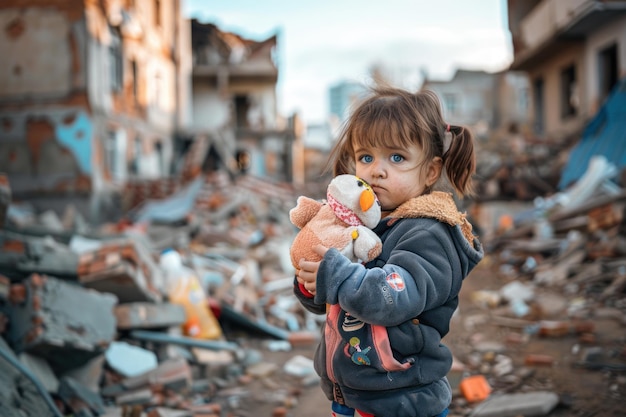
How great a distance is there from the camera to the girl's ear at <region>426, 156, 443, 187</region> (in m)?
1.81

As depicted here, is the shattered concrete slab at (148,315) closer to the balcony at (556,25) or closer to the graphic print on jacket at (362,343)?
the graphic print on jacket at (362,343)

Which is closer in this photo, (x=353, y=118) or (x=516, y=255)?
(x=353, y=118)

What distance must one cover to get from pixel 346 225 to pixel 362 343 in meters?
0.39

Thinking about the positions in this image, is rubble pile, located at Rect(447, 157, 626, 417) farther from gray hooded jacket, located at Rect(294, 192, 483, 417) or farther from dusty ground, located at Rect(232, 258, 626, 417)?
gray hooded jacket, located at Rect(294, 192, 483, 417)

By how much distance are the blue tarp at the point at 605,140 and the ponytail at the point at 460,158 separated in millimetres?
10049

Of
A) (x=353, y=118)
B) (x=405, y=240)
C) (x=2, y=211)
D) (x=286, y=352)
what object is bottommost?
(x=286, y=352)

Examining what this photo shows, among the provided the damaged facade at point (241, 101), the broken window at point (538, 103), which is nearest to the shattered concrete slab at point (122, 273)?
the damaged facade at point (241, 101)

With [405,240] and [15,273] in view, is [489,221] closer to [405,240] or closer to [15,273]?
[15,273]

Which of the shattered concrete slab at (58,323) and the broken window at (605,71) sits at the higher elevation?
the broken window at (605,71)

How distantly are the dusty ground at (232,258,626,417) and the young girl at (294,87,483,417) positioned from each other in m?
2.35

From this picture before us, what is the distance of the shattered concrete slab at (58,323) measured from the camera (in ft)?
11.9

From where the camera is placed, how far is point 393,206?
179 centimetres

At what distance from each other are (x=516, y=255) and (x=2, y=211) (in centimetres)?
822

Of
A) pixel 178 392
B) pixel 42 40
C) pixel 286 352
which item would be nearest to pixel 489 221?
pixel 286 352
